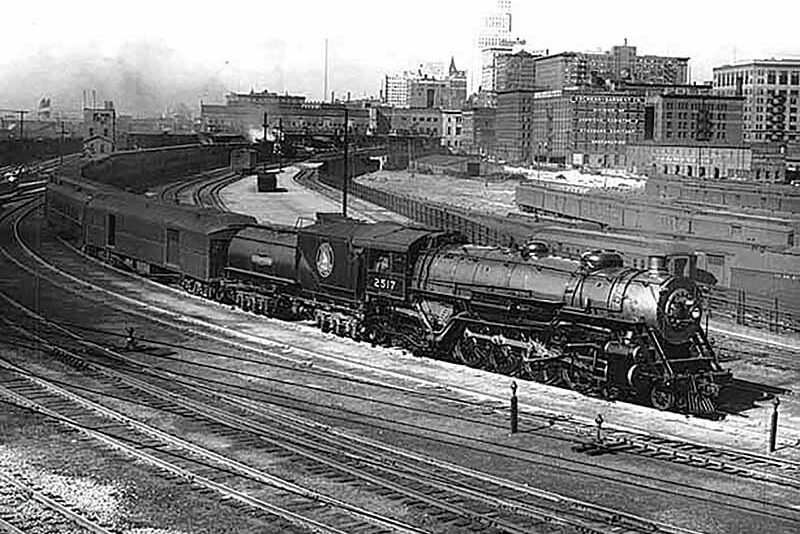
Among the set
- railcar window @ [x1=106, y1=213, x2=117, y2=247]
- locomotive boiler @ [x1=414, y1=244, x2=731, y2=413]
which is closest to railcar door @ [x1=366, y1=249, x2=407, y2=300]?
locomotive boiler @ [x1=414, y1=244, x2=731, y2=413]

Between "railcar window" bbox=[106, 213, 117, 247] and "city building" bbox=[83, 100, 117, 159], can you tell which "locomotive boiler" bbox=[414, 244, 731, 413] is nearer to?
"railcar window" bbox=[106, 213, 117, 247]

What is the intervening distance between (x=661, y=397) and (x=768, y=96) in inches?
6634

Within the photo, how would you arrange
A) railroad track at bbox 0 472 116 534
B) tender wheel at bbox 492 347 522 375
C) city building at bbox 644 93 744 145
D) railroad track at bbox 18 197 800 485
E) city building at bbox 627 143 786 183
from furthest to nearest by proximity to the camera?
city building at bbox 644 93 744 145 → city building at bbox 627 143 786 183 → tender wheel at bbox 492 347 522 375 → railroad track at bbox 18 197 800 485 → railroad track at bbox 0 472 116 534

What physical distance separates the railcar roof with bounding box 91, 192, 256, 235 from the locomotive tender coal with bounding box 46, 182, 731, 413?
17 cm

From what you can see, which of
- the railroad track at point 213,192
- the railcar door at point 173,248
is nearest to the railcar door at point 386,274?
the railcar door at point 173,248

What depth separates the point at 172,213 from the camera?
4259cm

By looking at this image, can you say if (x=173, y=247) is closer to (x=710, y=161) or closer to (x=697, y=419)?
(x=697, y=419)

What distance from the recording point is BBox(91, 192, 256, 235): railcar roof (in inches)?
1527

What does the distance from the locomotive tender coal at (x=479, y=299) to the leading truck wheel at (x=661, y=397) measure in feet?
0.08

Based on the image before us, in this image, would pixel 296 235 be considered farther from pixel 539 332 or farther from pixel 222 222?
pixel 539 332

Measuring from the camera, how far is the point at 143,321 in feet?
110

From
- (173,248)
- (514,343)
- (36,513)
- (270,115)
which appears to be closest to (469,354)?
(514,343)

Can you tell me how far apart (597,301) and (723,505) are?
25.6ft

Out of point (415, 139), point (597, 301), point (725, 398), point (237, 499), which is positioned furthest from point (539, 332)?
point (415, 139)
